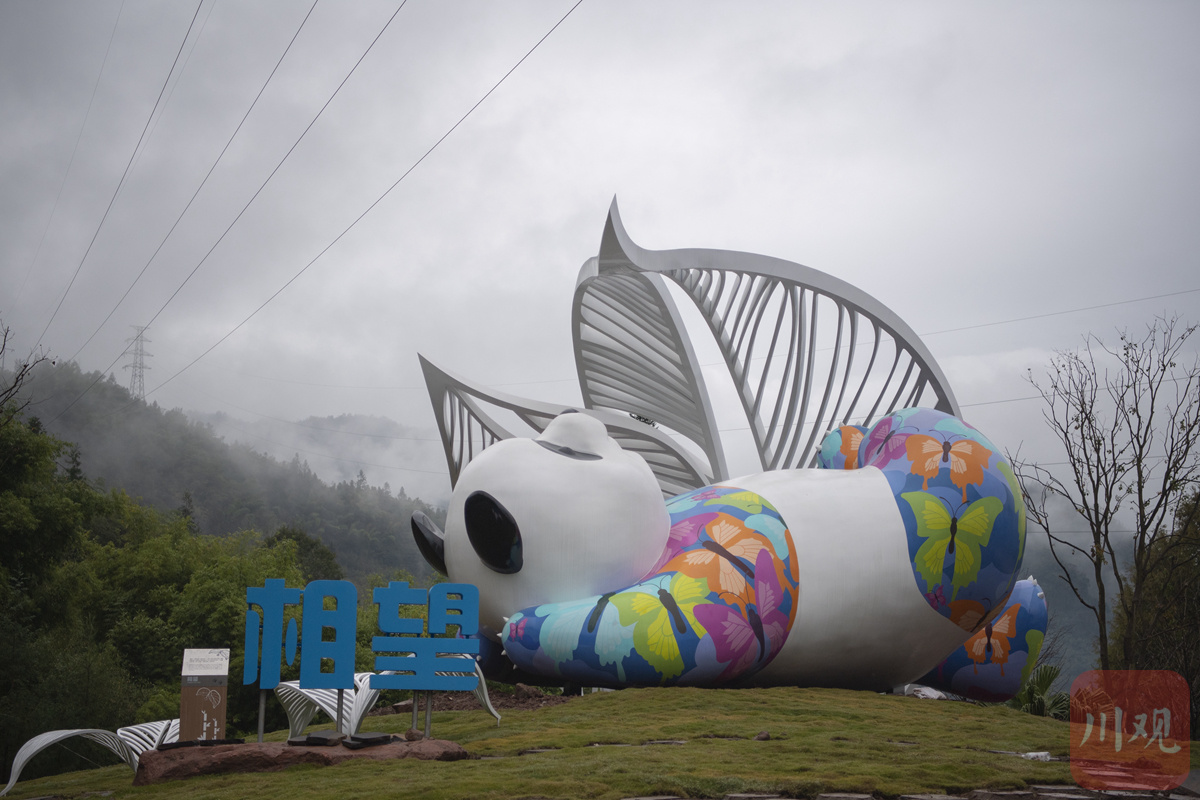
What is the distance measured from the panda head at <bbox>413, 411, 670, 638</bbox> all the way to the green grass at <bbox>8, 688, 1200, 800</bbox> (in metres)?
1.71

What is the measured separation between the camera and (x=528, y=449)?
14305 mm

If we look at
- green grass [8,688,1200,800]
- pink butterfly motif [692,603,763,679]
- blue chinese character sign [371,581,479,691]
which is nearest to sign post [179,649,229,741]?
green grass [8,688,1200,800]

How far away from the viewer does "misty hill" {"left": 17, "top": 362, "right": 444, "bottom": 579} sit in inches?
3332

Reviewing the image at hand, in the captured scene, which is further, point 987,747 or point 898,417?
point 898,417

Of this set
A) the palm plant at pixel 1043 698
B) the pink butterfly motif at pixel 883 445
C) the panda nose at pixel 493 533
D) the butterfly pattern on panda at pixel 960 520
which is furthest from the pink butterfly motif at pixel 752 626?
the palm plant at pixel 1043 698

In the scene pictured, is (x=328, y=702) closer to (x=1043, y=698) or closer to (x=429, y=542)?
(x=429, y=542)

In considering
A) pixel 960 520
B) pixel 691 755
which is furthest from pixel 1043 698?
pixel 691 755

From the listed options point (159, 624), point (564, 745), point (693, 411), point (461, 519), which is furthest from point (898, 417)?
point (159, 624)

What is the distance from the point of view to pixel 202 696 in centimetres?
993

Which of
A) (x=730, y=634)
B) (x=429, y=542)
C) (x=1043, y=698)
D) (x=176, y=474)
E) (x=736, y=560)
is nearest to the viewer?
(x=730, y=634)

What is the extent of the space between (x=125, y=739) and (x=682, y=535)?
26.4 ft

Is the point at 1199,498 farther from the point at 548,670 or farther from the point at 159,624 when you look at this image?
the point at 159,624

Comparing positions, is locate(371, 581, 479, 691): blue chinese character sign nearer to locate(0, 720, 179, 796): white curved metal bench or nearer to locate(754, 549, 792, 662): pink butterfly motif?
locate(0, 720, 179, 796): white curved metal bench

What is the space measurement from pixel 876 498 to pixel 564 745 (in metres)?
7.13
